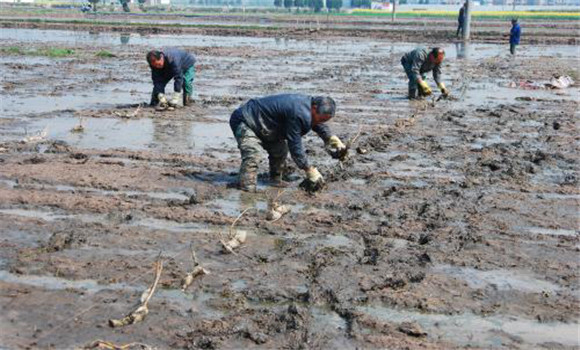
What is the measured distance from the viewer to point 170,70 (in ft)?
42.3

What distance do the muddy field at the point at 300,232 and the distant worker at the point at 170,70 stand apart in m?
0.52

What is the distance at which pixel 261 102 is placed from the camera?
8125 millimetres

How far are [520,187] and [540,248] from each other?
2.11 metres

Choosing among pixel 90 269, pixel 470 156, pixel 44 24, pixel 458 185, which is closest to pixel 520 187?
pixel 458 185

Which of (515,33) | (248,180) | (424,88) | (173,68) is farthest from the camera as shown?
(515,33)

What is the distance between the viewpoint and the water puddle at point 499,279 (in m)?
5.68

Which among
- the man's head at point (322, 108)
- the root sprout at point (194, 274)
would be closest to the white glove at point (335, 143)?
the man's head at point (322, 108)

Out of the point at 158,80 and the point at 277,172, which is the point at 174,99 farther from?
the point at 277,172

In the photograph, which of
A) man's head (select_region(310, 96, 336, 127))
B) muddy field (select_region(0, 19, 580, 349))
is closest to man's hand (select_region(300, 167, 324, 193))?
muddy field (select_region(0, 19, 580, 349))

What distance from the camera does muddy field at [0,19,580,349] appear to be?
16.1 ft

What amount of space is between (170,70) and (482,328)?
362 inches

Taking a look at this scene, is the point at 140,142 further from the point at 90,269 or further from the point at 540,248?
the point at 540,248

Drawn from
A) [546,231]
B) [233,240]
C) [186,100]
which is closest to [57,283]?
[233,240]

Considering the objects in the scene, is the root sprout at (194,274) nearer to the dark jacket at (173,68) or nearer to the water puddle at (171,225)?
the water puddle at (171,225)
